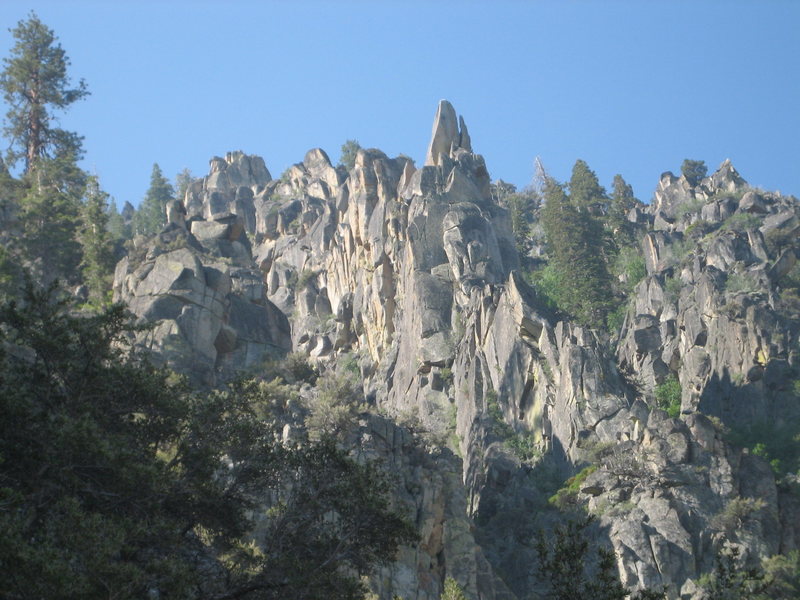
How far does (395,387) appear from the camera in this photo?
217 ft

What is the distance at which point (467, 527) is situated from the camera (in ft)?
A: 131

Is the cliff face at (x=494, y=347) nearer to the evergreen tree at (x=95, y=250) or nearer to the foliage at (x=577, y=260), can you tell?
the evergreen tree at (x=95, y=250)

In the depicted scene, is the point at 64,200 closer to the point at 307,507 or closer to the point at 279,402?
the point at 279,402

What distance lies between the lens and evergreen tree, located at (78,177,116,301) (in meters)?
53.4

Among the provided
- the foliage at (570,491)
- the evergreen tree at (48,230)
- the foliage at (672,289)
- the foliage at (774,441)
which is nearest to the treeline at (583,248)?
the foliage at (672,289)

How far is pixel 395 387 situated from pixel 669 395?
1818 centimetres

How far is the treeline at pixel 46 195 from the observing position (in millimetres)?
53375

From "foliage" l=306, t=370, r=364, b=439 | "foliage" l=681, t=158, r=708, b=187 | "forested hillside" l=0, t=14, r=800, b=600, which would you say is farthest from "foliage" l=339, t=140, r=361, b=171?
"foliage" l=306, t=370, r=364, b=439

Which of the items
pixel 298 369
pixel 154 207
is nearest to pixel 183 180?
pixel 154 207

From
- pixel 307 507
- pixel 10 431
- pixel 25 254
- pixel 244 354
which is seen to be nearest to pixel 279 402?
pixel 244 354

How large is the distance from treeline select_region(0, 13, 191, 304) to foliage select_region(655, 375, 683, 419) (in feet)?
114

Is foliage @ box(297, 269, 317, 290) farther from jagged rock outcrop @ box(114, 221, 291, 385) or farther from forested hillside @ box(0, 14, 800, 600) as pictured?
jagged rock outcrop @ box(114, 221, 291, 385)

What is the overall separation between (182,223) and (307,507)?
41717 millimetres

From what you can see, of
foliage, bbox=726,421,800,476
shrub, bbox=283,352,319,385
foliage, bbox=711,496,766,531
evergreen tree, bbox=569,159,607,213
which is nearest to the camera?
foliage, bbox=711,496,766,531
